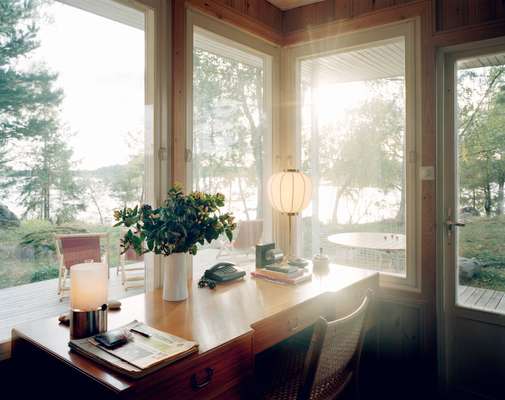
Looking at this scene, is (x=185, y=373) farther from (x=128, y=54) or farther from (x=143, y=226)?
(x=128, y=54)

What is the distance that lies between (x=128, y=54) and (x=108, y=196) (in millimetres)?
735

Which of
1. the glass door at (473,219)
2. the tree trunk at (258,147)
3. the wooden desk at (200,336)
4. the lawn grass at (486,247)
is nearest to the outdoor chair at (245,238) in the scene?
the tree trunk at (258,147)

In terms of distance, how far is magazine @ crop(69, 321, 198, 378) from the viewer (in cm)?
116

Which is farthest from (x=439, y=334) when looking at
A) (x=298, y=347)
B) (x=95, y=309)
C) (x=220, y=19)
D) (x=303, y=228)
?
(x=220, y=19)

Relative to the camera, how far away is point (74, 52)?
187cm

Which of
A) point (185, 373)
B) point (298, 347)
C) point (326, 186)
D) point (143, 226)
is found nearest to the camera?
point (185, 373)

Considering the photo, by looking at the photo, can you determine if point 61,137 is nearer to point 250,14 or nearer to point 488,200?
point 250,14

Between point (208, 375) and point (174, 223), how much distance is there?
64 centimetres

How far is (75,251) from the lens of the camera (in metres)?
1.89

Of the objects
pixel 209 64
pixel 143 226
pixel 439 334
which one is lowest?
pixel 439 334

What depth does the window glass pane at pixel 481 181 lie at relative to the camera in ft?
7.67

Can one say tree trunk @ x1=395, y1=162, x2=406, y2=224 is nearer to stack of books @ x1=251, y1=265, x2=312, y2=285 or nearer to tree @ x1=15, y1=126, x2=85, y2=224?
stack of books @ x1=251, y1=265, x2=312, y2=285

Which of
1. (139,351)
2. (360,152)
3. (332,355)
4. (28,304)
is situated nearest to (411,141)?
(360,152)

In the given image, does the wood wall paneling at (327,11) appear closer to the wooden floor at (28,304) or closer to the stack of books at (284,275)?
the stack of books at (284,275)
